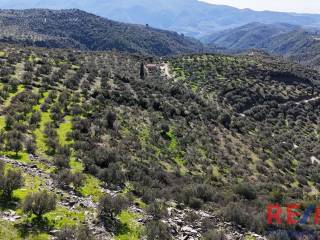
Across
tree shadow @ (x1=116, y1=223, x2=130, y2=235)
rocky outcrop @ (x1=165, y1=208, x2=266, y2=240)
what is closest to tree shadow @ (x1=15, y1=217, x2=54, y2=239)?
tree shadow @ (x1=116, y1=223, x2=130, y2=235)

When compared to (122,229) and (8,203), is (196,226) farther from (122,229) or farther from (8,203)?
(8,203)

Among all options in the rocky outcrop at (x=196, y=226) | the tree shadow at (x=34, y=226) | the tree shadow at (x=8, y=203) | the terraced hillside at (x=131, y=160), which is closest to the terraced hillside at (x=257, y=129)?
the terraced hillside at (x=131, y=160)

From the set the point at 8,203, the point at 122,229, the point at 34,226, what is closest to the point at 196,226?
the point at 122,229

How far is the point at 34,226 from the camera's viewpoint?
15.1 metres

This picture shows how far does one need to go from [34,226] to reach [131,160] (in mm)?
12197

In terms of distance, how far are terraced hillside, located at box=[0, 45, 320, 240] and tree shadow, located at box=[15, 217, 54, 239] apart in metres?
0.04

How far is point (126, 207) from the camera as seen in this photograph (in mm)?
18750

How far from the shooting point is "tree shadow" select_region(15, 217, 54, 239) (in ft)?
47.8

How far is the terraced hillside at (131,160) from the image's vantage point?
17.1m

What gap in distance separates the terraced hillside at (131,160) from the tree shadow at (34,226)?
40mm

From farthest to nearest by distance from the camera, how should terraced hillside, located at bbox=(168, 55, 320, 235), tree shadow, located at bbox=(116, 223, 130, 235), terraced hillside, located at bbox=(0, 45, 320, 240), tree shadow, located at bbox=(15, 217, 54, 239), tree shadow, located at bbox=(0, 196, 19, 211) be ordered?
terraced hillside, located at bbox=(168, 55, 320, 235)
terraced hillside, located at bbox=(0, 45, 320, 240)
tree shadow, located at bbox=(116, 223, 130, 235)
tree shadow, located at bbox=(0, 196, 19, 211)
tree shadow, located at bbox=(15, 217, 54, 239)

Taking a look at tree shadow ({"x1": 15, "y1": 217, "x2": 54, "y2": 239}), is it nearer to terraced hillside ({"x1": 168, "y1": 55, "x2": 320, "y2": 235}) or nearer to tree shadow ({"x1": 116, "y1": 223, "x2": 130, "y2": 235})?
tree shadow ({"x1": 116, "y1": 223, "x2": 130, "y2": 235})

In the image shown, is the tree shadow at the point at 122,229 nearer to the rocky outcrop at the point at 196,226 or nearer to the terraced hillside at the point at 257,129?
the rocky outcrop at the point at 196,226

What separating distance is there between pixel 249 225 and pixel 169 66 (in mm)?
89254
